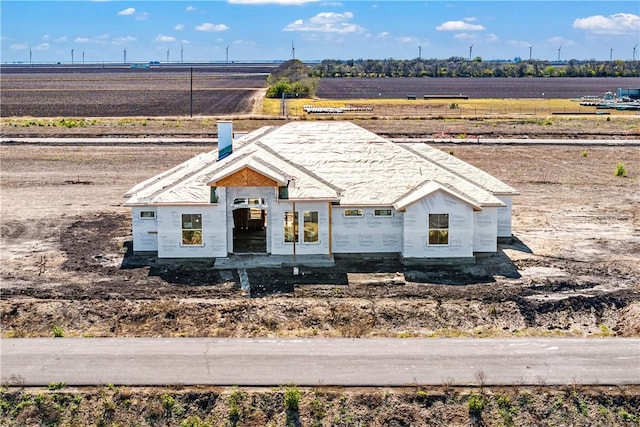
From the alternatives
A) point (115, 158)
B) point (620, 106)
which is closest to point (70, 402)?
point (115, 158)

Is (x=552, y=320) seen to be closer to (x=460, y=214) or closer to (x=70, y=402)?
(x=460, y=214)

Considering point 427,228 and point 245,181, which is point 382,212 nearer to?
point 427,228

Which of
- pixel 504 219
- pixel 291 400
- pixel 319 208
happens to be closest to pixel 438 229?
pixel 319 208

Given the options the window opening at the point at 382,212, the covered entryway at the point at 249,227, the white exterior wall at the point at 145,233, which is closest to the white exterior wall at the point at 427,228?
the window opening at the point at 382,212

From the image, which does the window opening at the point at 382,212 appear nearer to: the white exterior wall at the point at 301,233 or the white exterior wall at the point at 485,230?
the white exterior wall at the point at 301,233

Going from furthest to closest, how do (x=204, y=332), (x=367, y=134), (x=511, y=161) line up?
(x=511, y=161) < (x=367, y=134) < (x=204, y=332)

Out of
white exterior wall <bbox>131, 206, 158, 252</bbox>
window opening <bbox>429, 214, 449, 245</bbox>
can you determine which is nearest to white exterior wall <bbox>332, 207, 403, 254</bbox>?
window opening <bbox>429, 214, 449, 245</bbox>
